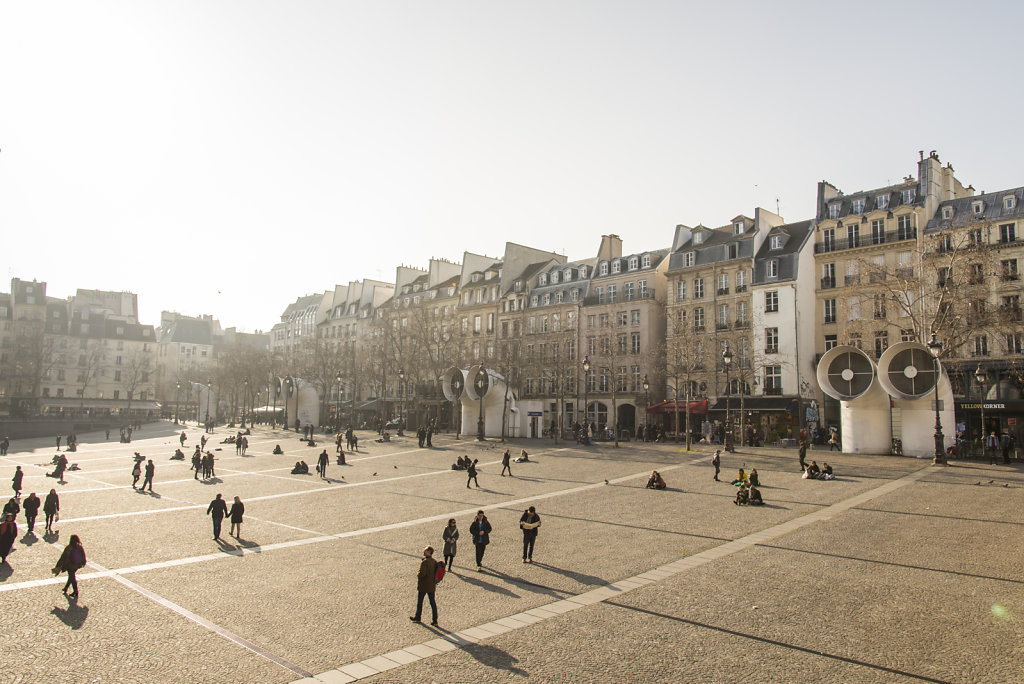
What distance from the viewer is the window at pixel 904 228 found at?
4672 centimetres

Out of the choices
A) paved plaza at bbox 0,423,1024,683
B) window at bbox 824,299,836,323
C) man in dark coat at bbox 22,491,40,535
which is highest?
window at bbox 824,299,836,323

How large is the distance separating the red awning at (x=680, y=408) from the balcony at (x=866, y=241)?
47.2ft

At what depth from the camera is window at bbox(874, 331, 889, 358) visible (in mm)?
46938

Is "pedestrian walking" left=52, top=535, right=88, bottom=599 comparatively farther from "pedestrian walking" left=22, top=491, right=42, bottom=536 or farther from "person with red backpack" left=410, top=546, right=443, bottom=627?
"pedestrian walking" left=22, top=491, right=42, bottom=536

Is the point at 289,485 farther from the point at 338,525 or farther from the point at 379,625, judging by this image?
the point at 379,625

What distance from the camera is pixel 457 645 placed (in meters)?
10.8

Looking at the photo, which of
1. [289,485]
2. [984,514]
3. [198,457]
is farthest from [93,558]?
[984,514]

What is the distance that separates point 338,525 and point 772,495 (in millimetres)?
Result: 14951

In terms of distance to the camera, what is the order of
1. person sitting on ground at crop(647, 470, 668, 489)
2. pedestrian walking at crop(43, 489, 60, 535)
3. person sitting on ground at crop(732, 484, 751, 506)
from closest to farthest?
pedestrian walking at crop(43, 489, 60, 535), person sitting on ground at crop(732, 484, 751, 506), person sitting on ground at crop(647, 470, 668, 489)

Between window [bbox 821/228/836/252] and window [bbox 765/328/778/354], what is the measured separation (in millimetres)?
7199

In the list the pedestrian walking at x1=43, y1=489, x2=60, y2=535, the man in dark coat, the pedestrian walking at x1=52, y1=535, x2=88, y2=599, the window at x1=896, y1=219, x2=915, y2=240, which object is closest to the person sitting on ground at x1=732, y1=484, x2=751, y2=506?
the pedestrian walking at x1=52, y1=535, x2=88, y2=599

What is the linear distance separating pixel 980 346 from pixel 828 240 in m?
12.9

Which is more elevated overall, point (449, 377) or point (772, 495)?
point (449, 377)

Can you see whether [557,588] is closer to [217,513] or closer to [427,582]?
[427,582]
